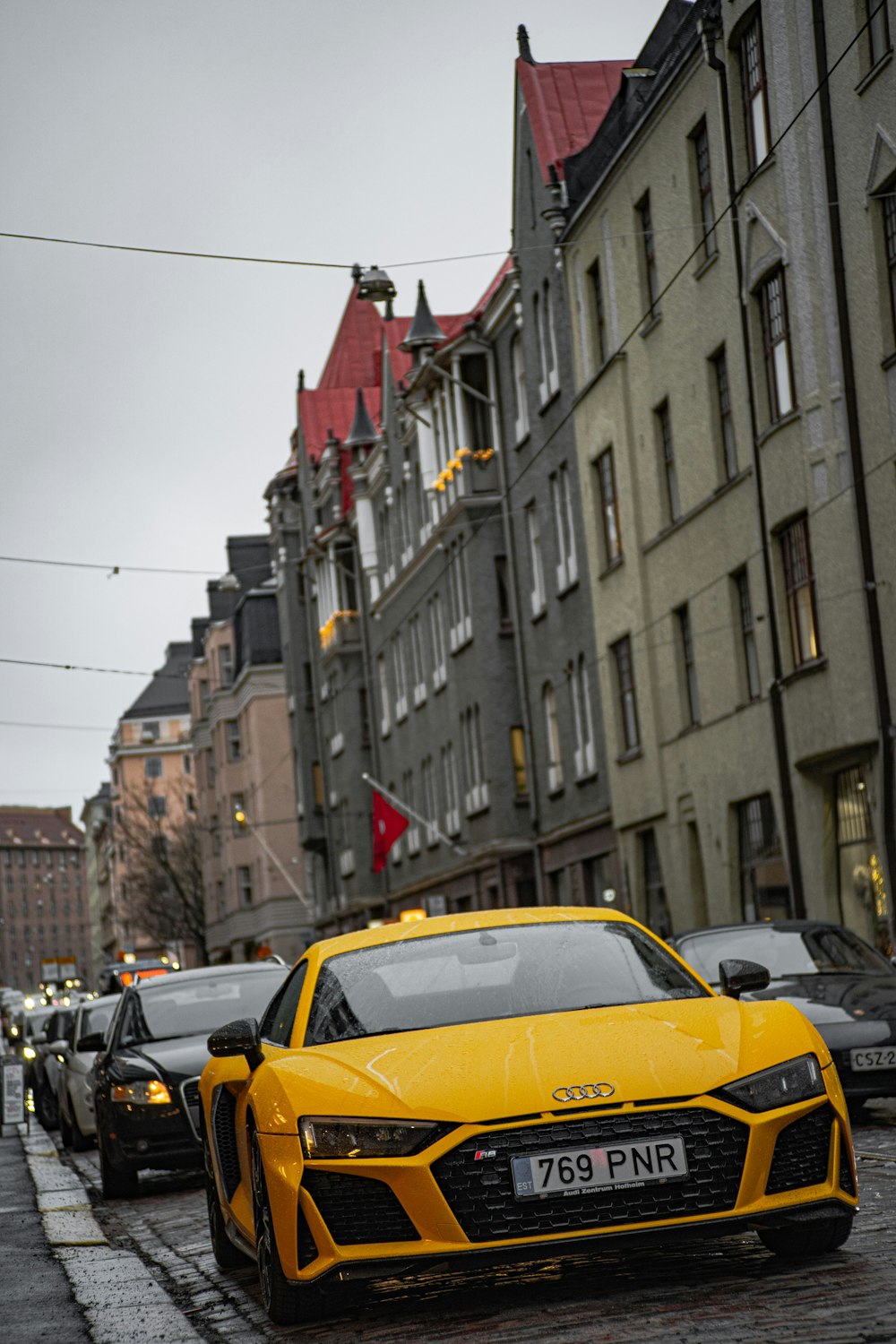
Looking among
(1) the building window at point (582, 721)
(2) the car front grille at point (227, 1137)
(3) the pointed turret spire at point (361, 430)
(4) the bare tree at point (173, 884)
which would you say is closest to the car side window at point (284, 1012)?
(2) the car front grille at point (227, 1137)

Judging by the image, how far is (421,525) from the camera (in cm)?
5191

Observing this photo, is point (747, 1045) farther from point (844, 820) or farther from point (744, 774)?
point (744, 774)

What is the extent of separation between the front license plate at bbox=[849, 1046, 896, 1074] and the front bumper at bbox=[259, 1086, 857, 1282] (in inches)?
265

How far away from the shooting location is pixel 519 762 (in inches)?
1694

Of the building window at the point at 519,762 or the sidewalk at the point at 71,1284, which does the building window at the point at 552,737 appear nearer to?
the building window at the point at 519,762

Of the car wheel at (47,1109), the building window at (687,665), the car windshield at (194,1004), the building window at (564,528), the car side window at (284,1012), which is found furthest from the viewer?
the building window at (564,528)

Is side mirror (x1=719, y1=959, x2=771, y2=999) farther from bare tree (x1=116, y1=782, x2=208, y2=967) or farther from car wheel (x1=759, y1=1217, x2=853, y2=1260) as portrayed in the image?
bare tree (x1=116, y1=782, x2=208, y2=967)

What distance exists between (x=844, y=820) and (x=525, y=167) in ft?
59.1

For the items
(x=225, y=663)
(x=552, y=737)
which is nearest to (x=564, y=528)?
(x=552, y=737)

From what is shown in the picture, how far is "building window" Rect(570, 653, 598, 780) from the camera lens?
37153 mm

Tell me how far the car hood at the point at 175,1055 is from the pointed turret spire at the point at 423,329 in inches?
1294

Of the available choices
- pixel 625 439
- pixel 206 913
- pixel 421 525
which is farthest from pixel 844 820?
pixel 206 913

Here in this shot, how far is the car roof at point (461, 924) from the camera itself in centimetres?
852

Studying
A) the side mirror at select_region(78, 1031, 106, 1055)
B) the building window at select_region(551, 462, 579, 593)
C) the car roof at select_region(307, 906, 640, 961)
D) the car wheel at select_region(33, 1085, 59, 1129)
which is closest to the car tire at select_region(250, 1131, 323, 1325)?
the car roof at select_region(307, 906, 640, 961)
